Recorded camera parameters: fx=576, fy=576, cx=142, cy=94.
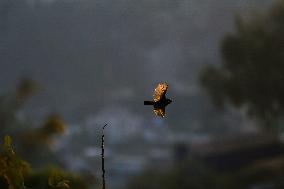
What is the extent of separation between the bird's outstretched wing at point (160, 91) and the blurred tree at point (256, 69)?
1515 inches

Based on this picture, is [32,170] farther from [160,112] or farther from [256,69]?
[256,69]

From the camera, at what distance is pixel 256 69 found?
40594 millimetres

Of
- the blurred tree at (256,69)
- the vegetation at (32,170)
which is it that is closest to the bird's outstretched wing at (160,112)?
the vegetation at (32,170)

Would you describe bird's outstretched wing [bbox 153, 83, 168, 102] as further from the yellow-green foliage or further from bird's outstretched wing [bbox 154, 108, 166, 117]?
the yellow-green foliage

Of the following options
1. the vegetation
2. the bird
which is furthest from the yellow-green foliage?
the bird

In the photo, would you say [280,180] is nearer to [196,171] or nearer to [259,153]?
[196,171]

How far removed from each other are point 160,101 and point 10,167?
45 cm

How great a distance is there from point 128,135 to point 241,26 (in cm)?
10826

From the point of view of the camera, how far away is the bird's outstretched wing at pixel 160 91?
1.61 metres

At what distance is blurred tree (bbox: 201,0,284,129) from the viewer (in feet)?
131

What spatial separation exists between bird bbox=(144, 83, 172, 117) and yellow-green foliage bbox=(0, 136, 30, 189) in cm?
39

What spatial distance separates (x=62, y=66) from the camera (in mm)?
198125

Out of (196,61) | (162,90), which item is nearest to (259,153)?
(162,90)

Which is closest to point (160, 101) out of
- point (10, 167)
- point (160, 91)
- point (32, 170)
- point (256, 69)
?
point (160, 91)
